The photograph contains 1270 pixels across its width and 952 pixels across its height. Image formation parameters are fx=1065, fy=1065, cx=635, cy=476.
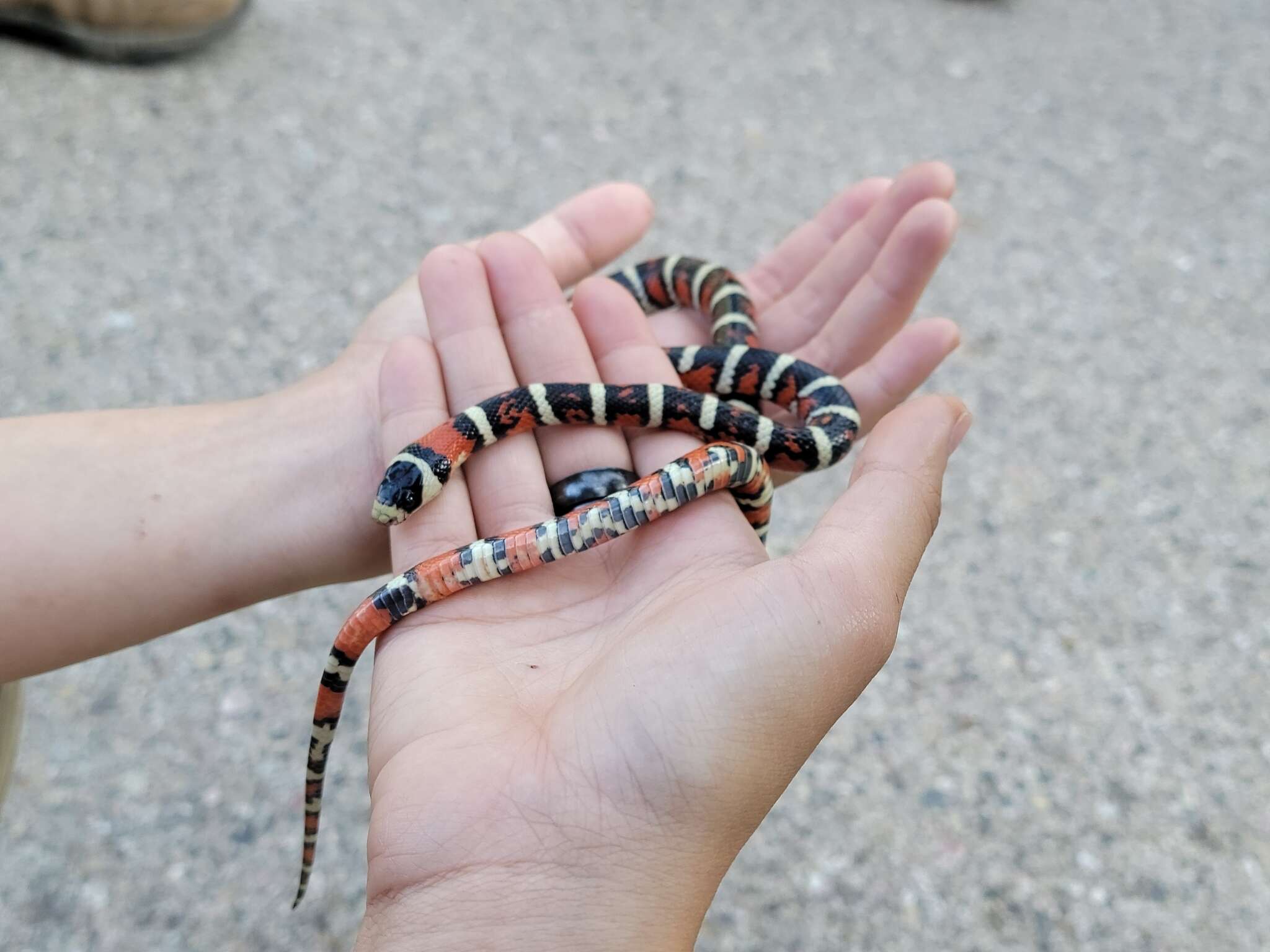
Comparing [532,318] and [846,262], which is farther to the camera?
[846,262]

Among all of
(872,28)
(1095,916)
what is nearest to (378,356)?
(1095,916)

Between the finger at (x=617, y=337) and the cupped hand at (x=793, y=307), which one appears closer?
the cupped hand at (x=793, y=307)

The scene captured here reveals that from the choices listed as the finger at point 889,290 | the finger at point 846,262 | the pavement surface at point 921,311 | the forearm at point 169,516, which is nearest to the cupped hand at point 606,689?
the forearm at point 169,516

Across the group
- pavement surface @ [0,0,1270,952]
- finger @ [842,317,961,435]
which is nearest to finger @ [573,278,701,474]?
finger @ [842,317,961,435]

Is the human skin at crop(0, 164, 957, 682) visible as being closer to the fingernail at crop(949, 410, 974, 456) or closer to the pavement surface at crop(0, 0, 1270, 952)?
the fingernail at crop(949, 410, 974, 456)

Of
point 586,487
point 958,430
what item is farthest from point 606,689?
point 958,430

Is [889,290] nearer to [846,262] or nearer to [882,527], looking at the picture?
[846,262]

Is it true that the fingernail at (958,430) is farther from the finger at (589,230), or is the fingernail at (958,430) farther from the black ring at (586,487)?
the finger at (589,230)
